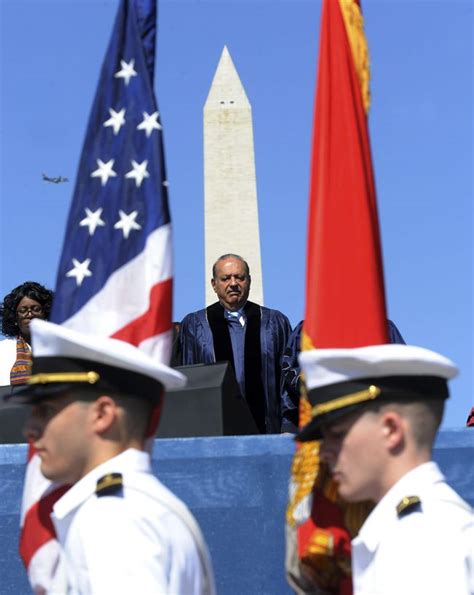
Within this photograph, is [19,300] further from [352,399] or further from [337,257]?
[352,399]

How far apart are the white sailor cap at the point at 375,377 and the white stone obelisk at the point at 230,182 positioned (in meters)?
17.7

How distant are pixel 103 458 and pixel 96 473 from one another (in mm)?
54

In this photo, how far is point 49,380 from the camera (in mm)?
3475

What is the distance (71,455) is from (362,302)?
1.06 metres

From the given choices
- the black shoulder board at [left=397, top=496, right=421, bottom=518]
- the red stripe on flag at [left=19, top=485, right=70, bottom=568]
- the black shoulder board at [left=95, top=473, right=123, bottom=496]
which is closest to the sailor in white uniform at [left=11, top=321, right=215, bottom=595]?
the black shoulder board at [left=95, top=473, right=123, bottom=496]

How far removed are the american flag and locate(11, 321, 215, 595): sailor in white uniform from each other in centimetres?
44

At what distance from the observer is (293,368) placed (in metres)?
7.35

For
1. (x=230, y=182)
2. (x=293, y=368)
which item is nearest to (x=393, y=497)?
(x=293, y=368)

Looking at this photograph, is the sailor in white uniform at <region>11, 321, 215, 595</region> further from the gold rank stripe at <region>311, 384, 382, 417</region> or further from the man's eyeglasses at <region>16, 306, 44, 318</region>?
the man's eyeglasses at <region>16, 306, 44, 318</region>

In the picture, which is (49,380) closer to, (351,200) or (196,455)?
(351,200)

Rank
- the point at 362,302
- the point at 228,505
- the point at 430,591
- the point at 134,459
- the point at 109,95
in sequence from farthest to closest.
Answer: the point at 228,505 → the point at 109,95 → the point at 362,302 → the point at 134,459 → the point at 430,591

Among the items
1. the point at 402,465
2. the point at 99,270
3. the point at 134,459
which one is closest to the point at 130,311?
the point at 99,270

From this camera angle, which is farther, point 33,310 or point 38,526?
point 33,310

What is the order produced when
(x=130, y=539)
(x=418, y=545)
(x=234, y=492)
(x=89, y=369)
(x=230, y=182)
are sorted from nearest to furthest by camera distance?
(x=130, y=539) < (x=418, y=545) < (x=89, y=369) < (x=234, y=492) < (x=230, y=182)
